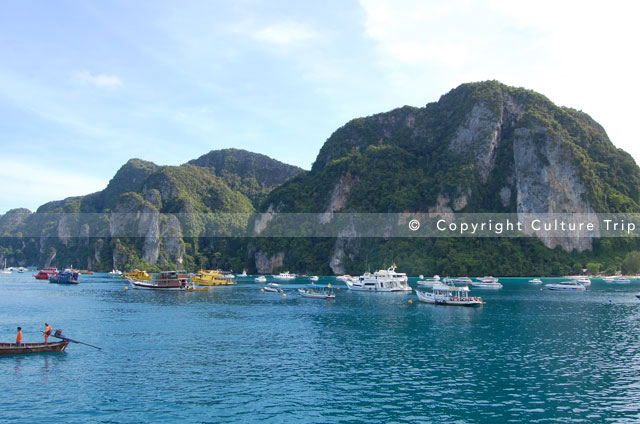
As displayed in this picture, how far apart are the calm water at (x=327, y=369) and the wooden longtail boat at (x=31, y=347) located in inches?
54.4

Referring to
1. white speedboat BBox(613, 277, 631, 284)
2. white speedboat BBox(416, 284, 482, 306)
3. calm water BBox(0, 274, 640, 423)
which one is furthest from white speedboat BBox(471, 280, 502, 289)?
calm water BBox(0, 274, 640, 423)

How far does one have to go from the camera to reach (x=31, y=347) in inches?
1729

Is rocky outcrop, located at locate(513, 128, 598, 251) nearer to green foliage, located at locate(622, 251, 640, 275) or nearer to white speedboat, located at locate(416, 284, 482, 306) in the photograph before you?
green foliage, located at locate(622, 251, 640, 275)

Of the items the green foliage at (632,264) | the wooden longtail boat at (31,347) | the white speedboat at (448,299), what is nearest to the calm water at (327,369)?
the wooden longtail boat at (31,347)

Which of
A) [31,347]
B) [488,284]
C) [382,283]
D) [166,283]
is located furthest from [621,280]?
[31,347]

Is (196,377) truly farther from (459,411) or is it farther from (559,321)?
(559,321)

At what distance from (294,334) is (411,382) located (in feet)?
74.2

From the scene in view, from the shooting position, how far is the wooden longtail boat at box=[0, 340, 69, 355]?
43188 millimetres

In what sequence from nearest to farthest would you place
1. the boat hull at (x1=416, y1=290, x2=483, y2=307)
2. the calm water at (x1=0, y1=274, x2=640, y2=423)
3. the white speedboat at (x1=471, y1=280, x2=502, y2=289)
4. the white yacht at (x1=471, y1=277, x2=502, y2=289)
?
the calm water at (x1=0, y1=274, x2=640, y2=423) → the boat hull at (x1=416, y1=290, x2=483, y2=307) → the white speedboat at (x1=471, y1=280, x2=502, y2=289) → the white yacht at (x1=471, y1=277, x2=502, y2=289)

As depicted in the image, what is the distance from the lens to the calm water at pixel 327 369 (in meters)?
29.3

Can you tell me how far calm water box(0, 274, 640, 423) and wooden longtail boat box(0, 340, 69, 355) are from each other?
4.53ft

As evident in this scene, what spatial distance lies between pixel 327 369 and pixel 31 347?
26823mm

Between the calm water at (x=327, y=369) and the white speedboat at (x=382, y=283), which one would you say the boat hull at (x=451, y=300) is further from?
the white speedboat at (x=382, y=283)

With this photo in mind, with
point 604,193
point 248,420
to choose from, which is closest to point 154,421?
point 248,420
